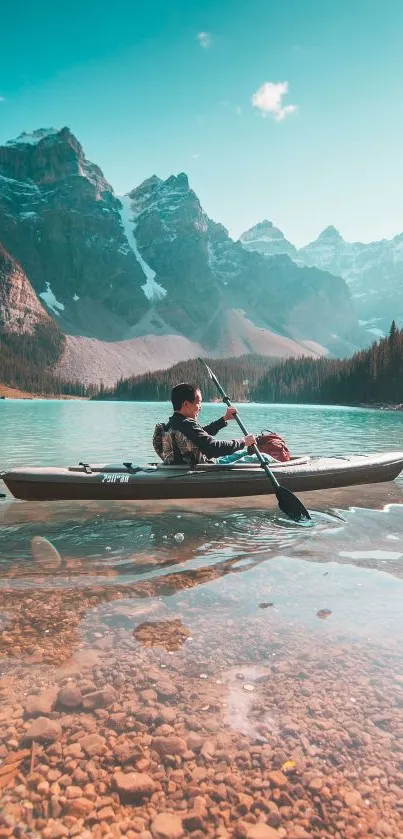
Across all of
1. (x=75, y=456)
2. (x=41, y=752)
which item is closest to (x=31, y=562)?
(x=41, y=752)

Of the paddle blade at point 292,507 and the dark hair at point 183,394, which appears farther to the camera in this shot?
the paddle blade at point 292,507

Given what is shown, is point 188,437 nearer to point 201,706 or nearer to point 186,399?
point 186,399

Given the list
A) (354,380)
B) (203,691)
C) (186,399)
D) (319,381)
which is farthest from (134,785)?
(319,381)

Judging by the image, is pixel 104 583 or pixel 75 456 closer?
pixel 104 583

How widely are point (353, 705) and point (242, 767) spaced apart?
3.42 feet

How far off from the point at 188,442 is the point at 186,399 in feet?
3.63

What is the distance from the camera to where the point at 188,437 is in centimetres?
931

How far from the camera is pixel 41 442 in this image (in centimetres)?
2522

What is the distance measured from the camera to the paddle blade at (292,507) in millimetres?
9359

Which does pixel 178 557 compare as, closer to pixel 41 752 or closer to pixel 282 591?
pixel 282 591

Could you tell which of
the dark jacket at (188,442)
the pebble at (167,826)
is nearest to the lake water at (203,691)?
the pebble at (167,826)

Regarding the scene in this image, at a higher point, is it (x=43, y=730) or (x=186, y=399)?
(x=186, y=399)

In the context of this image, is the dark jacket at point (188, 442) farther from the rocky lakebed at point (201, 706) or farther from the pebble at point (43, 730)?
the pebble at point (43, 730)

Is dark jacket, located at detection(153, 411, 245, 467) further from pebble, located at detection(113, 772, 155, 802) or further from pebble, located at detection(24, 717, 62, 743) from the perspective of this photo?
pebble, located at detection(113, 772, 155, 802)
